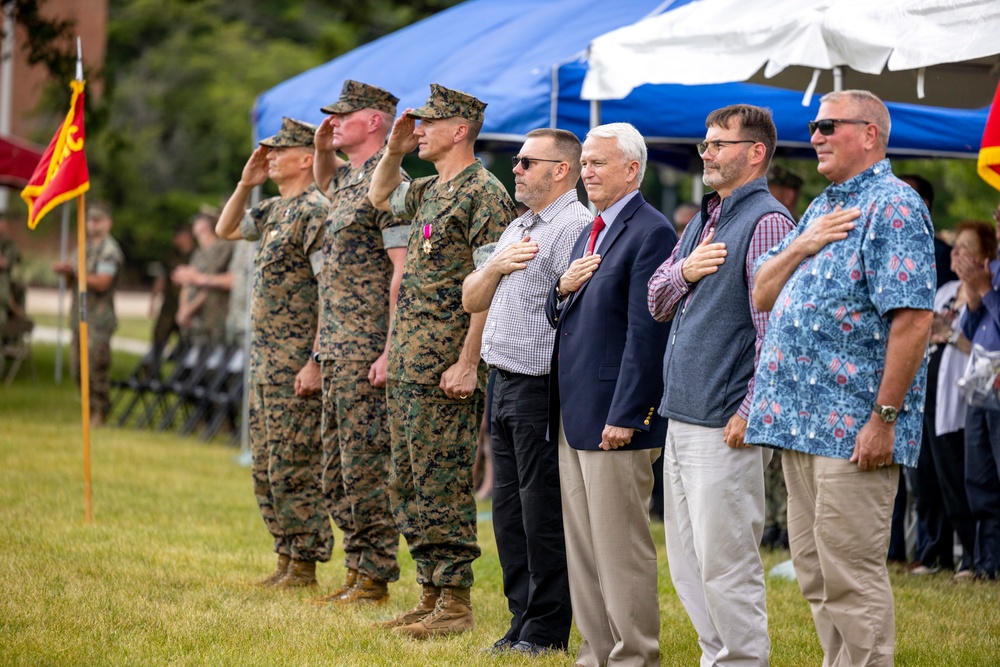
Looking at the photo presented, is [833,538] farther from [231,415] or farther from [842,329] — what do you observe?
[231,415]

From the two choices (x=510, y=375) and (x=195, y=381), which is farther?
(x=195, y=381)

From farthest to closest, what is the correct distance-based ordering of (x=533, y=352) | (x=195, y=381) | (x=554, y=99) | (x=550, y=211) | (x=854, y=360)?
(x=195, y=381) < (x=554, y=99) < (x=550, y=211) < (x=533, y=352) < (x=854, y=360)

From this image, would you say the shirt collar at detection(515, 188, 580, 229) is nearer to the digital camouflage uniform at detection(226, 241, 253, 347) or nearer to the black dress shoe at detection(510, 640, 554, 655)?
the black dress shoe at detection(510, 640, 554, 655)

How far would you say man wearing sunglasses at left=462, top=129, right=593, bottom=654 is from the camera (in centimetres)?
497

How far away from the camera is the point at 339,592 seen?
20.2ft

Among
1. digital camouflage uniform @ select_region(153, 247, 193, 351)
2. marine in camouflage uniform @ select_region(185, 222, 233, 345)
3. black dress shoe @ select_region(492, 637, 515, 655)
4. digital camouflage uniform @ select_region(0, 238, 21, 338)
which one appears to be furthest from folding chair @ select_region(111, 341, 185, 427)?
black dress shoe @ select_region(492, 637, 515, 655)

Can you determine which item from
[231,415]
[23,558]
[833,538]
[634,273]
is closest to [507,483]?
[634,273]

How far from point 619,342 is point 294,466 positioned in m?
2.37

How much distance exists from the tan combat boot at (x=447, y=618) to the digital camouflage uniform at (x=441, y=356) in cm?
7

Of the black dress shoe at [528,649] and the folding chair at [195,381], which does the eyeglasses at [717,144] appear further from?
the folding chair at [195,381]

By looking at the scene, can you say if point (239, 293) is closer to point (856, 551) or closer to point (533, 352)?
point (533, 352)

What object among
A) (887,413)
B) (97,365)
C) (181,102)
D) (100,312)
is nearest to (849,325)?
(887,413)

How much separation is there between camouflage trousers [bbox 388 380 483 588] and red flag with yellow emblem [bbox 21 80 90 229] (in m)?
3.46

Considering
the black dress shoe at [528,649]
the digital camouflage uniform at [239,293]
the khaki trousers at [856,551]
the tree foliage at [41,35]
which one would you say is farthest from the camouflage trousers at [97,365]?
the khaki trousers at [856,551]
